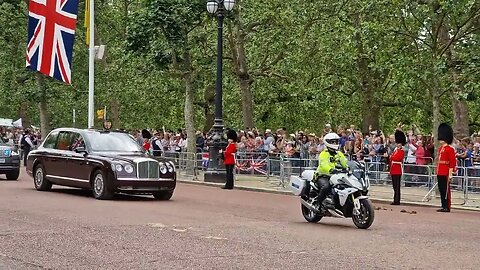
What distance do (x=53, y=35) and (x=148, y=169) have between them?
44.9 feet

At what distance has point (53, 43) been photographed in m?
30.7

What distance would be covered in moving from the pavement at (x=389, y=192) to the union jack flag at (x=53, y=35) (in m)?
7.59

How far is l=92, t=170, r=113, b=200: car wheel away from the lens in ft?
61.4

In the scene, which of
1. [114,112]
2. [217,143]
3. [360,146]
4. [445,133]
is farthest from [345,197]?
[114,112]

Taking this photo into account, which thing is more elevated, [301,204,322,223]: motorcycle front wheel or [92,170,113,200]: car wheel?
[92,170,113,200]: car wheel

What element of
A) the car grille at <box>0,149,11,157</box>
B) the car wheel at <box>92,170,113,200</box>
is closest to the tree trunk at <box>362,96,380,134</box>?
the car grille at <box>0,149,11,157</box>

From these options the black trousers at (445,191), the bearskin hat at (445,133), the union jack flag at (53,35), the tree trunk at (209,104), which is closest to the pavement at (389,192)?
the black trousers at (445,191)

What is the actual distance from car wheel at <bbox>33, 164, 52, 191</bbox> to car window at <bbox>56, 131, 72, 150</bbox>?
0.86m


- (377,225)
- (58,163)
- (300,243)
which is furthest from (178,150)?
(300,243)

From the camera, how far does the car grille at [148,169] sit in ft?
61.4

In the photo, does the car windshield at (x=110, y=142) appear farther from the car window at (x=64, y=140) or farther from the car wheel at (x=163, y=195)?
the car wheel at (x=163, y=195)

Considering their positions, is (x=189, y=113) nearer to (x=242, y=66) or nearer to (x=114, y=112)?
(x=242, y=66)

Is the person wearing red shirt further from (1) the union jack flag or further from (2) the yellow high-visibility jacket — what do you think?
(1) the union jack flag

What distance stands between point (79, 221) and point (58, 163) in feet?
22.3
